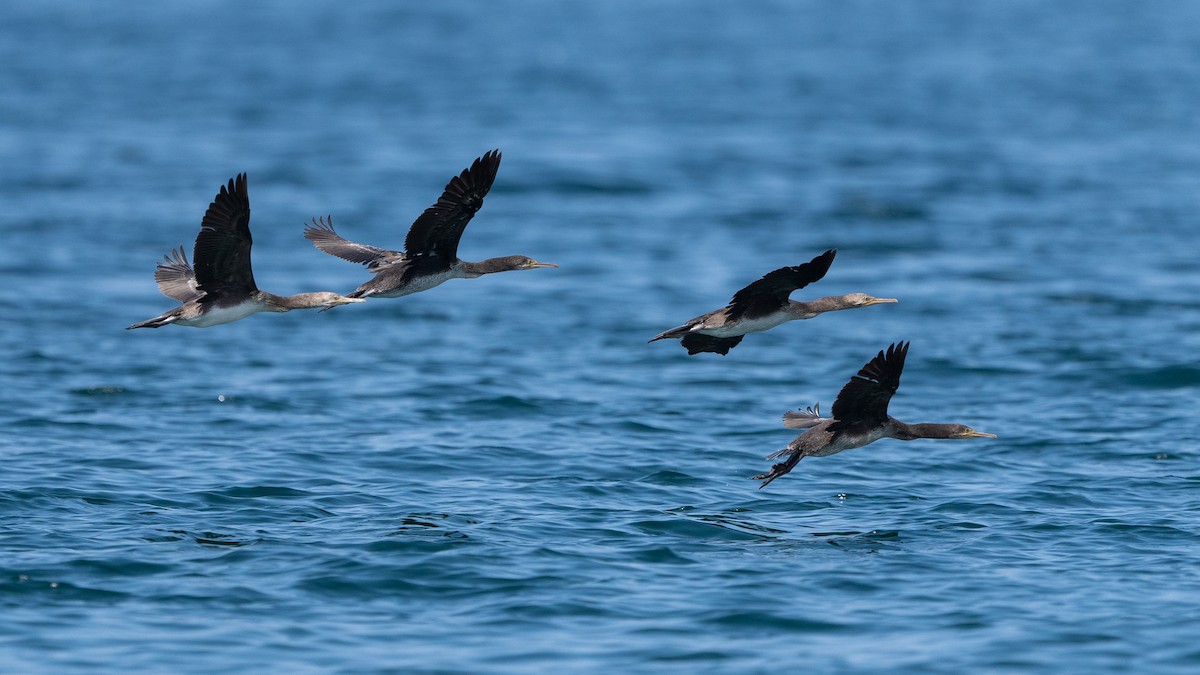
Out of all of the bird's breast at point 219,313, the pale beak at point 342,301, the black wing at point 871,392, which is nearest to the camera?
the black wing at point 871,392

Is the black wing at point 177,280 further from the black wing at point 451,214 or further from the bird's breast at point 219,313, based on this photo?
the black wing at point 451,214

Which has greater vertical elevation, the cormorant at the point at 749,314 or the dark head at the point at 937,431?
the cormorant at the point at 749,314

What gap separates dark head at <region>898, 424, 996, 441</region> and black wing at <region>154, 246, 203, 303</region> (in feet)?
25.9

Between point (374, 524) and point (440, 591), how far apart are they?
2.10 meters

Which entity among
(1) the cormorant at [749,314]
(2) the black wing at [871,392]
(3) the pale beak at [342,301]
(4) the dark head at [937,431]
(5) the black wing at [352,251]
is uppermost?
(5) the black wing at [352,251]

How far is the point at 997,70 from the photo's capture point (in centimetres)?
6575

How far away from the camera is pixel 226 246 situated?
15.8 metres

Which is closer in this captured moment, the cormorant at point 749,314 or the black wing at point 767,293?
the black wing at point 767,293

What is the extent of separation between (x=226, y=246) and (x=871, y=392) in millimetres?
6515

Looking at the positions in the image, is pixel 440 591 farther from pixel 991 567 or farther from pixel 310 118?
pixel 310 118

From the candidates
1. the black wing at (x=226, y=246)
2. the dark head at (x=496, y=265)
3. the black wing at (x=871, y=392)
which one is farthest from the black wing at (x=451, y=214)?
the black wing at (x=871, y=392)

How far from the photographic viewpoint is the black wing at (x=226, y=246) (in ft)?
49.7

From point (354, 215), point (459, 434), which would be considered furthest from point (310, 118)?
point (459, 434)

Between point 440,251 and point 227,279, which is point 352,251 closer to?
point 440,251
